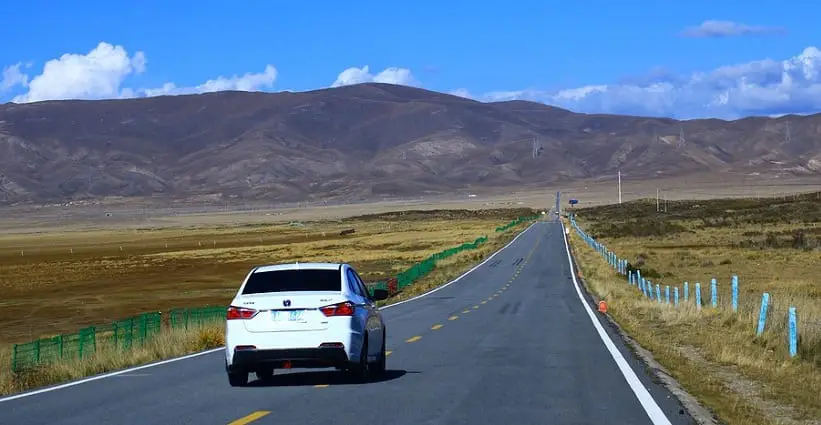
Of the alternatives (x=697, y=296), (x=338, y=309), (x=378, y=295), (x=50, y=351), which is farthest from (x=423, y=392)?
(x=697, y=296)

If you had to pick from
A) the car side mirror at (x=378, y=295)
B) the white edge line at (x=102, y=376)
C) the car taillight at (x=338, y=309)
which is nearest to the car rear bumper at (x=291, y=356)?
the car taillight at (x=338, y=309)

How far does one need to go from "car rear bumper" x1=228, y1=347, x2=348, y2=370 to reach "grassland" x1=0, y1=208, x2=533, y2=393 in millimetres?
4458

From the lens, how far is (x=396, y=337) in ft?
84.7

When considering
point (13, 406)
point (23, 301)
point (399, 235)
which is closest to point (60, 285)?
point (23, 301)

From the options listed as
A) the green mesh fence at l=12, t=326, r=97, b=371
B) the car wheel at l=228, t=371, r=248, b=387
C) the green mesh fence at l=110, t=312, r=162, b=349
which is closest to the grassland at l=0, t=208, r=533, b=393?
the green mesh fence at l=12, t=326, r=97, b=371

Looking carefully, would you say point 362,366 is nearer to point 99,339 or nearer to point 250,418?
point 250,418

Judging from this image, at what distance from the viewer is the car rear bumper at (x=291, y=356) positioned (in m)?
15.2

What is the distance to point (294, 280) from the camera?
1622 cm

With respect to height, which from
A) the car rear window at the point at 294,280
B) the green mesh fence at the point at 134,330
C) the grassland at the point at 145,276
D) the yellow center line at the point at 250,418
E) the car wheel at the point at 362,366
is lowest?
the grassland at the point at 145,276

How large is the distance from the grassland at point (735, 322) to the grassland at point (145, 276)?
9430 mm

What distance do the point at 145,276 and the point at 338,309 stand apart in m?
55.8

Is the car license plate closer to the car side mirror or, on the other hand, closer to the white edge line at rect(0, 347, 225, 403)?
the car side mirror

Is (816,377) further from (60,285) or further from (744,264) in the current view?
(60,285)

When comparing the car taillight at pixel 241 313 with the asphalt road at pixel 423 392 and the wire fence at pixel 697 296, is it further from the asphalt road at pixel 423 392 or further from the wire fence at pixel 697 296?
the wire fence at pixel 697 296
